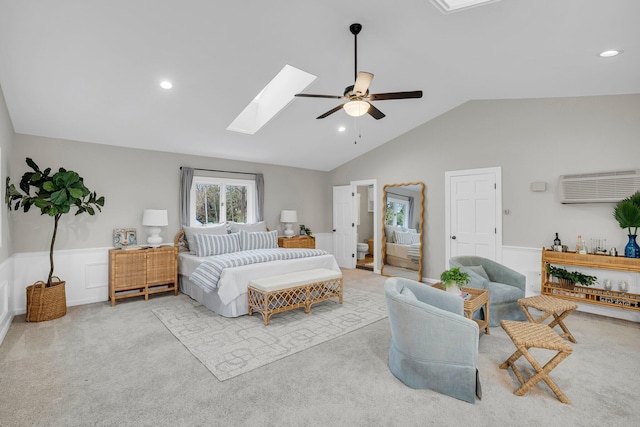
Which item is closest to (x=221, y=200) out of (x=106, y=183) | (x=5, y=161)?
(x=106, y=183)

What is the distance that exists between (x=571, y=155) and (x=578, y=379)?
3204mm

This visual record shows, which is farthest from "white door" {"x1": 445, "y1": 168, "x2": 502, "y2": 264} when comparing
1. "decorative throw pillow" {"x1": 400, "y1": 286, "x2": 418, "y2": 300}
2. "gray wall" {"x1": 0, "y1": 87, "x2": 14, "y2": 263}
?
"gray wall" {"x1": 0, "y1": 87, "x2": 14, "y2": 263}

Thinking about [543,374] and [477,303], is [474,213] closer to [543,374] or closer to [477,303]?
[477,303]

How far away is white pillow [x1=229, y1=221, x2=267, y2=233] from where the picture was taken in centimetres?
594

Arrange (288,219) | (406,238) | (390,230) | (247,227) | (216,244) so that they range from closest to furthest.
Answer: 1. (216,244)
2. (247,227)
3. (406,238)
4. (390,230)
5. (288,219)

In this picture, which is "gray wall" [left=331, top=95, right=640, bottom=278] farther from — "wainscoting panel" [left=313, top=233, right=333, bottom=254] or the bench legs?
the bench legs

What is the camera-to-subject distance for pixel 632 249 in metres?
3.82

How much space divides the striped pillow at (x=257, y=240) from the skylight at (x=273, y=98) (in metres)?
1.83

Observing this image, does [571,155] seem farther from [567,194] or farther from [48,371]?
[48,371]

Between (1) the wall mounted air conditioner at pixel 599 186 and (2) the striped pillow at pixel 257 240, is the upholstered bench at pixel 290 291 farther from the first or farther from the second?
(1) the wall mounted air conditioner at pixel 599 186

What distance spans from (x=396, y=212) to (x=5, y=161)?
20.0 feet

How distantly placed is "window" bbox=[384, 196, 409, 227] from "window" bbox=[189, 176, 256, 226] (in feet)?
9.47

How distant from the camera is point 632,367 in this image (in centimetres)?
276

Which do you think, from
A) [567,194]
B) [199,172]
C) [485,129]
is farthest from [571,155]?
[199,172]
